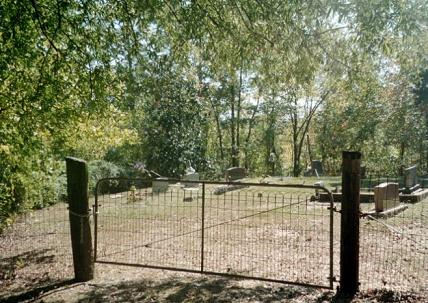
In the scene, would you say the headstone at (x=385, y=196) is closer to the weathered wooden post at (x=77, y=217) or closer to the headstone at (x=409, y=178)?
the headstone at (x=409, y=178)

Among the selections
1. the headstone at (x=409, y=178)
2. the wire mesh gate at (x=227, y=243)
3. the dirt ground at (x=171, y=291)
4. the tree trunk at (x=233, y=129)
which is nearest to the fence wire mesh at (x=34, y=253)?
the dirt ground at (x=171, y=291)

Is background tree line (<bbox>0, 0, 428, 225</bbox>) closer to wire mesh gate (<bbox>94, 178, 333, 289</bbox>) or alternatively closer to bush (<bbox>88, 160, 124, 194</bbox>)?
wire mesh gate (<bbox>94, 178, 333, 289</bbox>)

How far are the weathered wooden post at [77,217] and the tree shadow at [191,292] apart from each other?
1.54 ft

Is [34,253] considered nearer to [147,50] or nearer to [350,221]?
[147,50]

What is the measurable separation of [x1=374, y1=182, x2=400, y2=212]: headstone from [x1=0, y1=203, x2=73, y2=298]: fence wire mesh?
7398 mm

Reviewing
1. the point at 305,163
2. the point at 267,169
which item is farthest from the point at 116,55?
the point at 305,163

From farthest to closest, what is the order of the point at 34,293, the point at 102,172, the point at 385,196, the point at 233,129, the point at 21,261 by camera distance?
the point at 233,129 → the point at 102,172 → the point at 385,196 → the point at 21,261 → the point at 34,293

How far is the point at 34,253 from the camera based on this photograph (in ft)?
26.9

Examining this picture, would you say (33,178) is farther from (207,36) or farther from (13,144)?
(207,36)

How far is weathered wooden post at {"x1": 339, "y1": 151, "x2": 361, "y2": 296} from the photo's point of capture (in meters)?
5.10

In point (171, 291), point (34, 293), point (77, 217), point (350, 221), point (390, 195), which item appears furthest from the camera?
point (390, 195)

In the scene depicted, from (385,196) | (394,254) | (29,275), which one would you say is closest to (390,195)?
(385,196)

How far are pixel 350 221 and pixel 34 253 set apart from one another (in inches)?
234

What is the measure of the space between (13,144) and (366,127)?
85.1 ft
